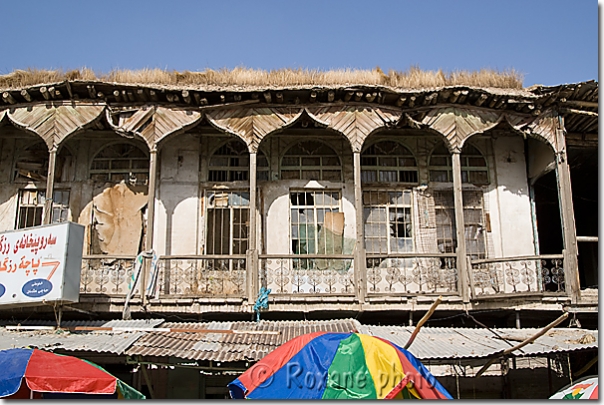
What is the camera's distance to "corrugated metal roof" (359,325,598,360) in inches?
362

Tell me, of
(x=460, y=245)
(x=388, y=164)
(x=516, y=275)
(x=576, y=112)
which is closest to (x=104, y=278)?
(x=388, y=164)

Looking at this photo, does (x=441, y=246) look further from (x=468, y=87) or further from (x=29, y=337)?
(x=29, y=337)

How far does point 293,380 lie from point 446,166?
8.78m

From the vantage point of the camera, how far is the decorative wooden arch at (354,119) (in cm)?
1228

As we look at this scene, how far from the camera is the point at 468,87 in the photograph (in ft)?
39.8

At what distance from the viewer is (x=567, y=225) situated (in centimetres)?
1191

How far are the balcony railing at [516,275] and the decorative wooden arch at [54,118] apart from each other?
8.03 metres

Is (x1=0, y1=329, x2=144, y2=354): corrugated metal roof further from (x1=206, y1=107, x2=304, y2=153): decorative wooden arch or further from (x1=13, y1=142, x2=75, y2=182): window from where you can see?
(x1=206, y1=107, x2=304, y2=153): decorative wooden arch

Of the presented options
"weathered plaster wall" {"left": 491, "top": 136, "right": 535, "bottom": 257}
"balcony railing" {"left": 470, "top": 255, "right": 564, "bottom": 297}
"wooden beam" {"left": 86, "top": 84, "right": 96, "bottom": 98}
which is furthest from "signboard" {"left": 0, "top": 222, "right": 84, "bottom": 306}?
"weathered plaster wall" {"left": 491, "top": 136, "right": 535, "bottom": 257}

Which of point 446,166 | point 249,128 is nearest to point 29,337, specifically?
point 249,128

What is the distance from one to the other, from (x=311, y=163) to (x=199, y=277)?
11.6 ft

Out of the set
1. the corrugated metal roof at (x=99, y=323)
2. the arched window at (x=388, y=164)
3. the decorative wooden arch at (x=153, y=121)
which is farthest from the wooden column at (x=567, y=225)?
the corrugated metal roof at (x=99, y=323)

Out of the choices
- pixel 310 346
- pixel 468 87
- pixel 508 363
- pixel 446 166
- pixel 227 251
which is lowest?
pixel 508 363

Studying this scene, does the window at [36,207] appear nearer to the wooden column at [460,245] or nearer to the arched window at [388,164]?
the arched window at [388,164]
